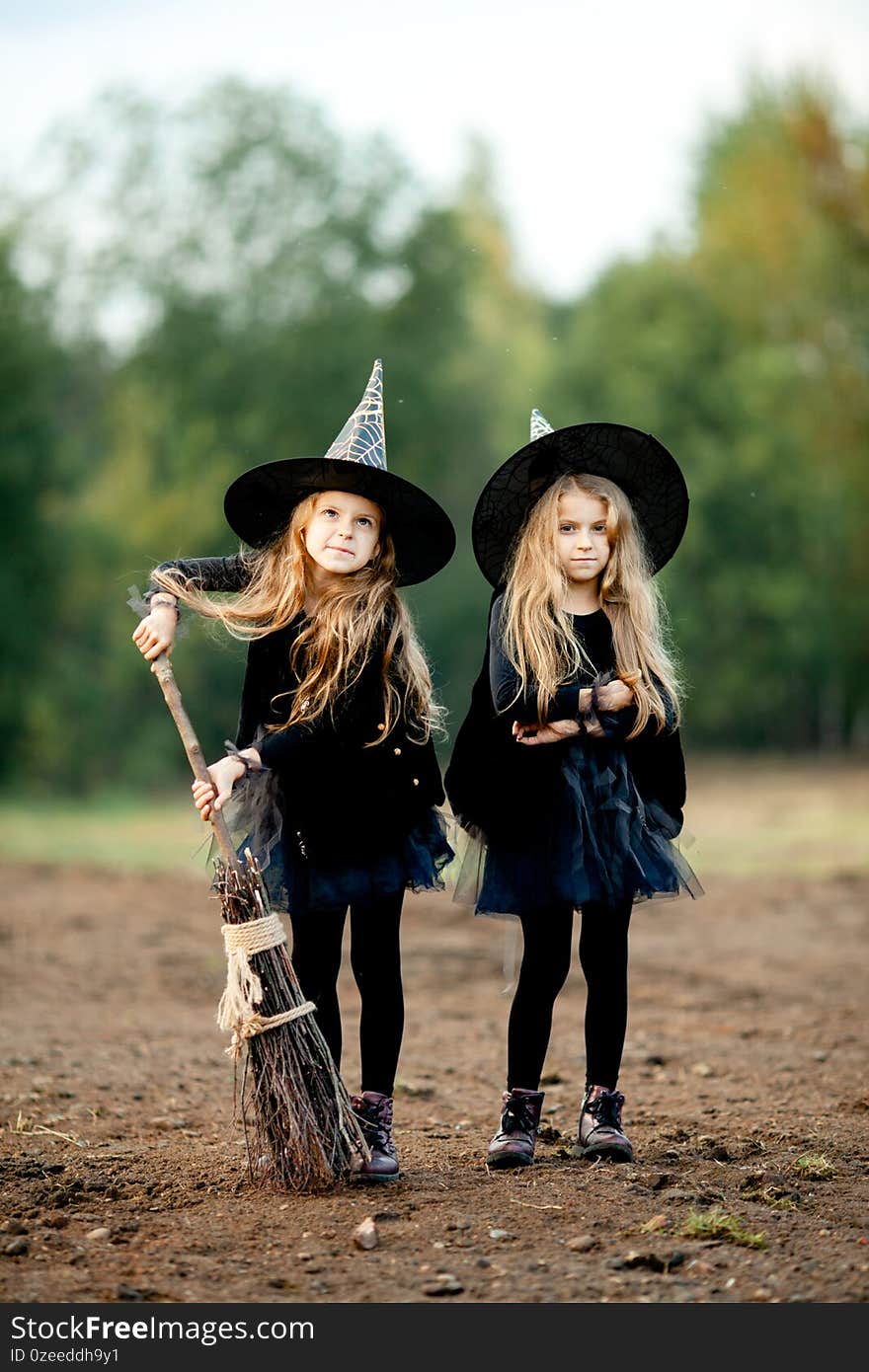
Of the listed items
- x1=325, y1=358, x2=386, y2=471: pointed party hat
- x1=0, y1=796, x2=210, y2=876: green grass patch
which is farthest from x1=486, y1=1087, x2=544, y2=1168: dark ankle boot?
x1=0, y1=796, x2=210, y2=876: green grass patch

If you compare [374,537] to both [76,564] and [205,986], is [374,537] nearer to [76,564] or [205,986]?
[205,986]

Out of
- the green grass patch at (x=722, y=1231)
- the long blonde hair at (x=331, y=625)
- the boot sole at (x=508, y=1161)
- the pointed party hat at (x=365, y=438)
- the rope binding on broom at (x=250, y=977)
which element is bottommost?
the green grass patch at (x=722, y=1231)

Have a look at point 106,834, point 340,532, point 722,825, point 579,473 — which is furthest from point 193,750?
point 722,825

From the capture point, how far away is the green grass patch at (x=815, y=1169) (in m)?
4.04

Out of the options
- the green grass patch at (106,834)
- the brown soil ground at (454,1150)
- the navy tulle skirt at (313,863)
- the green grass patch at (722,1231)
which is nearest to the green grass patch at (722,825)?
the green grass patch at (106,834)

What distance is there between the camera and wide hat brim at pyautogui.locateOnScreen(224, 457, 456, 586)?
12.9ft

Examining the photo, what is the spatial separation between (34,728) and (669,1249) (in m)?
20.1

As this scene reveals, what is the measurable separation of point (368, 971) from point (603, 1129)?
0.81m

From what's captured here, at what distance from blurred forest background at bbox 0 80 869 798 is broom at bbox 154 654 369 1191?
18.0 metres

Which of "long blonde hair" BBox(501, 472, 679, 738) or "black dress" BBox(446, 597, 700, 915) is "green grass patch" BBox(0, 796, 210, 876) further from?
"long blonde hair" BBox(501, 472, 679, 738)

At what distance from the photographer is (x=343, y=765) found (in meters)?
3.85

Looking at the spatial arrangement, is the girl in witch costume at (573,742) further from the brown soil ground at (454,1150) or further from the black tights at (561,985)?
the brown soil ground at (454,1150)

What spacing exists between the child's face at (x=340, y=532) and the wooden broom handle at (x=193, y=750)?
49 centimetres

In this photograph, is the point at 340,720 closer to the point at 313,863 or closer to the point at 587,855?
the point at 313,863
